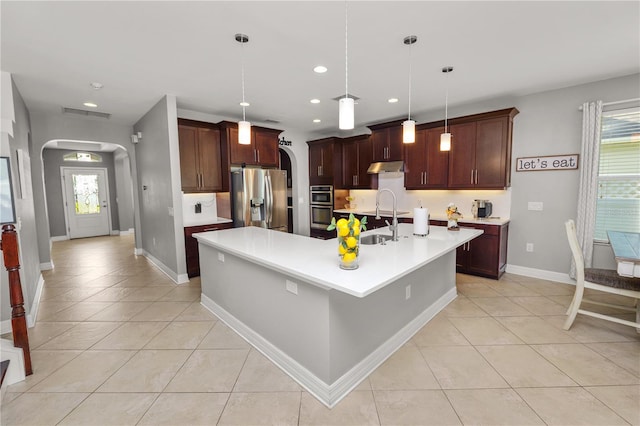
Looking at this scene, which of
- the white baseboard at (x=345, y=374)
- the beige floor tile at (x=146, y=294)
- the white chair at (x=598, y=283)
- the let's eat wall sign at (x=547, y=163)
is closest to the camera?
the white baseboard at (x=345, y=374)

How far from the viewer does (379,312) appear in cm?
222

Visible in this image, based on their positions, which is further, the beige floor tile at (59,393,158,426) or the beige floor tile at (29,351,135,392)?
the beige floor tile at (29,351,135,392)

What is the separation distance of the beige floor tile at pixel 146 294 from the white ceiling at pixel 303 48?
2625mm

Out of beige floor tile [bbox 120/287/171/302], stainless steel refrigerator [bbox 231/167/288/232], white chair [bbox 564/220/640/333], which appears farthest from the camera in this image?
stainless steel refrigerator [bbox 231/167/288/232]

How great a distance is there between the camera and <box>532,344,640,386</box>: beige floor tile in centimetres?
199

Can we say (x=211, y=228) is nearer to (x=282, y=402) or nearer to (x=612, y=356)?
(x=282, y=402)

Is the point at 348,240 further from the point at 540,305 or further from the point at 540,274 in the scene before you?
the point at 540,274

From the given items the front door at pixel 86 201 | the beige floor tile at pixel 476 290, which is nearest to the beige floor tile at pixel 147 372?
the beige floor tile at pixel 476 290

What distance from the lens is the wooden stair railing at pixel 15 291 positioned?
200cm

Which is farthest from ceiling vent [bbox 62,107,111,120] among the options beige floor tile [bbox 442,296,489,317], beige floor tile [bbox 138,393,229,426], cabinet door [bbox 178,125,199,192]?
beige floor tile [bbox 442,296,489,317]

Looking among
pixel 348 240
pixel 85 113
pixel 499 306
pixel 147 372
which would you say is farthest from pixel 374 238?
pixel 85 113

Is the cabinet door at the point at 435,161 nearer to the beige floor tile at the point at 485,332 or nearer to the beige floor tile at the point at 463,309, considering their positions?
the beige floor tile at the point at 463,309

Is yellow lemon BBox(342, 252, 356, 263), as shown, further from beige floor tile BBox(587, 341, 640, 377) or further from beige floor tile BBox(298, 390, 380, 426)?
beige floor tile BBox(587, 341, 640, 377)

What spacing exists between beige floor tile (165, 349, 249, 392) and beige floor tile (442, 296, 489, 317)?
2164 millimetres
